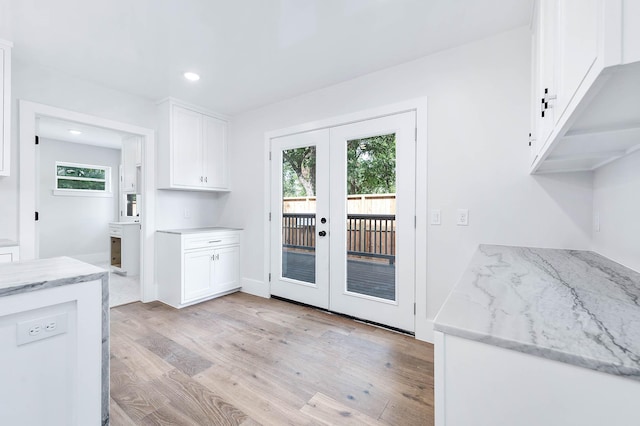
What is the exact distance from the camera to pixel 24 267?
132 centimetres

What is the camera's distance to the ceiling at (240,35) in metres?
1.90

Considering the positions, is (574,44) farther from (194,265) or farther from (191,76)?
(194,265)

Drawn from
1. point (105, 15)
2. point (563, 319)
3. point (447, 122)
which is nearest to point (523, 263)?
point (563, 319)

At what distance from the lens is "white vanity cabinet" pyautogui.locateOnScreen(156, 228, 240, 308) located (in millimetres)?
3275

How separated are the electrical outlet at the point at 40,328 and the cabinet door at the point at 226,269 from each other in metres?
2.46

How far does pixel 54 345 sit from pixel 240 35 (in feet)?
Result: 7.36

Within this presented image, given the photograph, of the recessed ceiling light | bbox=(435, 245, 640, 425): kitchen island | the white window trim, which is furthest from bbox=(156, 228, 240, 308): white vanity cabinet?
the white window trim

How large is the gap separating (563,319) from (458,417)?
0.37 meters

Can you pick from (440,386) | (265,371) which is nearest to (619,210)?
(440,386)

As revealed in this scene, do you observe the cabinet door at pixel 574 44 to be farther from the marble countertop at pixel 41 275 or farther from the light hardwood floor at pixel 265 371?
the marble countertop at pixel 41 275

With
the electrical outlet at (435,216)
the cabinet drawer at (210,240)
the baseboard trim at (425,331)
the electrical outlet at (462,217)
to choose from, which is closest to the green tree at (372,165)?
the electrical outlet at (435,216)

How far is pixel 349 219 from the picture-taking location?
2.96 meters

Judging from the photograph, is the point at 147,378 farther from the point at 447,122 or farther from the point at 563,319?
the point at 447,122

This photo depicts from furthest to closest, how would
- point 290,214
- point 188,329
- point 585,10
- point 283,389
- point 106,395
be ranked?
point 290,214, point 188,329, point 283,389, point 106,395, point 585,10
